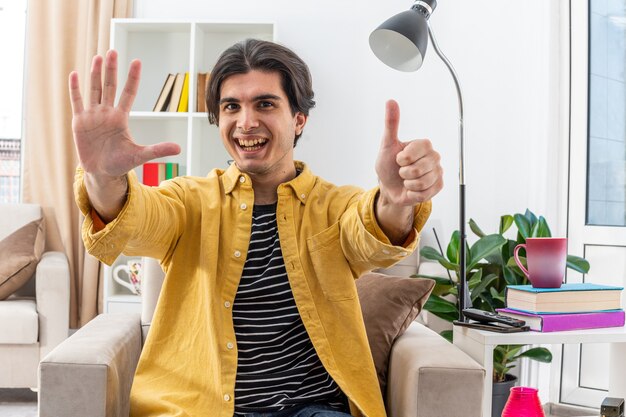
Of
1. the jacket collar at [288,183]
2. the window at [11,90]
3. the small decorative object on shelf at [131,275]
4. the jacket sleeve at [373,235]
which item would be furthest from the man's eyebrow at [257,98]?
the window at [11,90]

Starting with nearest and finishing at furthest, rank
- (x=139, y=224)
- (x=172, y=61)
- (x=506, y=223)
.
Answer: (x=139, y=224), (x=506, y=223), (x=172, y=61)

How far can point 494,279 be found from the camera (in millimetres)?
3016

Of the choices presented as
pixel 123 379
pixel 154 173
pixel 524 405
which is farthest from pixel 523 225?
pixel 123 379

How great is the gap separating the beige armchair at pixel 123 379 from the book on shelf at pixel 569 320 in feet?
0.72

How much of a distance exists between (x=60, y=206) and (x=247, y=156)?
2686mm

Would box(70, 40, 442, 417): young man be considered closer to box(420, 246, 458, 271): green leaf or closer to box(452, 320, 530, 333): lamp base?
box(452, 320, 530, 333): lamp base

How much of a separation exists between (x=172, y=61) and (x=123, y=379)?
2801 millimetres

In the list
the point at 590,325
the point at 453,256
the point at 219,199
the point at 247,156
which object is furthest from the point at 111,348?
the point at 453,256

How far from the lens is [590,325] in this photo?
1.86 m

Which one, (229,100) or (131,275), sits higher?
(229,100)

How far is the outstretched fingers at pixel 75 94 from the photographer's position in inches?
48.4

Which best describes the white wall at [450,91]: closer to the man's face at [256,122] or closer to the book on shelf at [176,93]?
the book on shelf at [176,93]

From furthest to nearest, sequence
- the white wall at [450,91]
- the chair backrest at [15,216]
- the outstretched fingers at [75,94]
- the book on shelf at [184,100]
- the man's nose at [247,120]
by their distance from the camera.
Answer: the book on shelf at [184,100], the chair backrest at [15,216], the white wall at [450,91], the man's nose at [247,120], the outstretched fingers at [75,94]

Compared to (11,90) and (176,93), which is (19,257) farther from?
(11,90)
